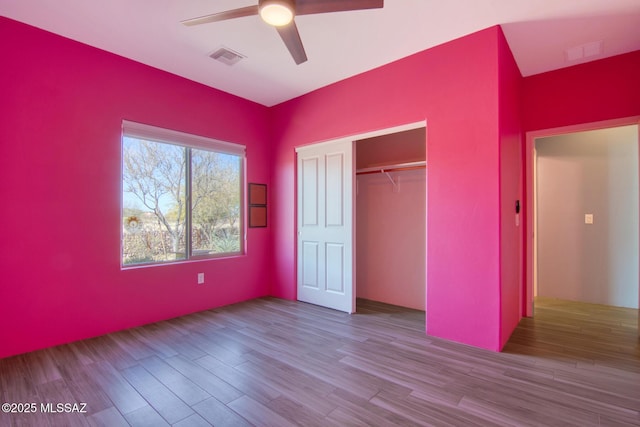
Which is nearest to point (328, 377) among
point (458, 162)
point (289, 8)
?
point (458, 162)

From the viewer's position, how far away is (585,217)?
13.5ft

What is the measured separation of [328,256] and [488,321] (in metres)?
1.92

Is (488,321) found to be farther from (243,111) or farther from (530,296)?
(243,111)

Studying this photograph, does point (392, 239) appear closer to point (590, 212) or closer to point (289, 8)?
point (590, 212)

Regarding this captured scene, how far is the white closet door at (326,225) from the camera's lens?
3.73 m

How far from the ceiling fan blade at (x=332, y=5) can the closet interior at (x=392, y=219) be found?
2.18 meters

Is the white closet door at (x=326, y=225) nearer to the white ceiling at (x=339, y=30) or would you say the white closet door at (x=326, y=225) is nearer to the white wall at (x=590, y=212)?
the white ceiling at (x=339, y=30)

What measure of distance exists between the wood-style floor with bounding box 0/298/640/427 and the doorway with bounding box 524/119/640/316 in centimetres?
91

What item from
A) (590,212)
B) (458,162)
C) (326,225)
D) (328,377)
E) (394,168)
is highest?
(394,168)

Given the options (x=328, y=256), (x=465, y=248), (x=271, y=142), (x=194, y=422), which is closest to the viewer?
(x=194, y=422)

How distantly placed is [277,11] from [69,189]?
2.52 metres

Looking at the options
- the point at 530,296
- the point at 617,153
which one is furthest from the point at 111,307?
the point at 617,153

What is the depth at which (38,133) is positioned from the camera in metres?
2.65

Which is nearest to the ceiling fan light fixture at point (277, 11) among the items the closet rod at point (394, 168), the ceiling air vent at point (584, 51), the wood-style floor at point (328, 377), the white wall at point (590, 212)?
the closet rod at point (394, 168)
